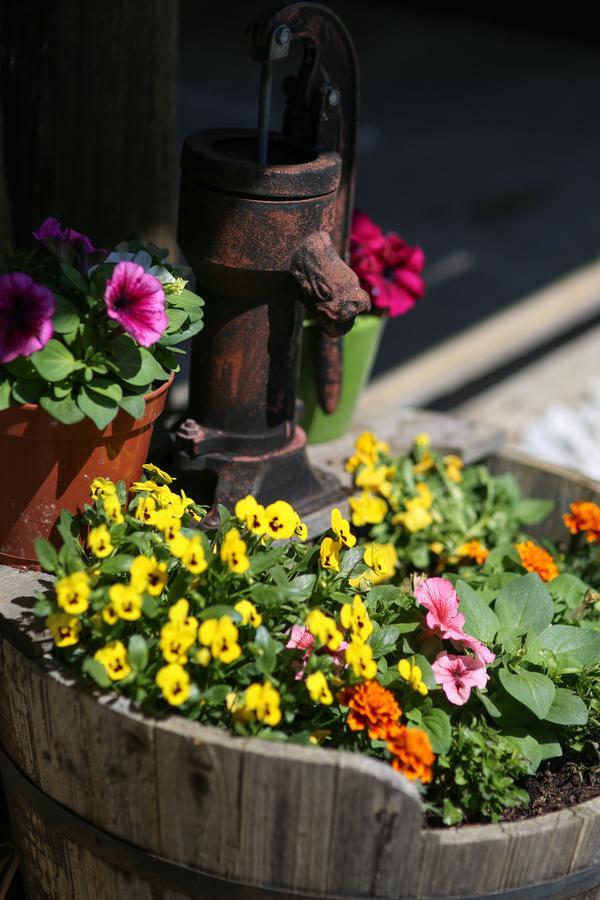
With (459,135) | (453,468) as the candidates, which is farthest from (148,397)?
(459,135)

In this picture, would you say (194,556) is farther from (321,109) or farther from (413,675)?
(321,109)

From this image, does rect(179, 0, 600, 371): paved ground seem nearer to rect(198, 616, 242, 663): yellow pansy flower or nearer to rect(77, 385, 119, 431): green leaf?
rect(77, 385, 119, 431): green leaf

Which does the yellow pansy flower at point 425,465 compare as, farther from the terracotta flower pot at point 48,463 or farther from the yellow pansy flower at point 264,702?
the yellow pansy flower at point 264,702

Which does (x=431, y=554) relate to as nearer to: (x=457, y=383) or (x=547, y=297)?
(x=457, y=383)

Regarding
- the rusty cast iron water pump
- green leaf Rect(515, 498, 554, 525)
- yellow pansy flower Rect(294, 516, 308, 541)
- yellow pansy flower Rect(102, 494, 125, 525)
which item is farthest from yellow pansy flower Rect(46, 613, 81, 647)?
green leaf Rect(515, 498, 554, 525)

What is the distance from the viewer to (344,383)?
223cm

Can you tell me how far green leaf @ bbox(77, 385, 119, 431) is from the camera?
1.47 m

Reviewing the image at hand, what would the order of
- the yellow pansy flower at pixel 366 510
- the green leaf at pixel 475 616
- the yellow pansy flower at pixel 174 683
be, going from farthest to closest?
1. the yellow pansy flower at pixel 366 510
2. the green leaf at pixel 475 616
3. the yellow pansy flower at pixel 174 683

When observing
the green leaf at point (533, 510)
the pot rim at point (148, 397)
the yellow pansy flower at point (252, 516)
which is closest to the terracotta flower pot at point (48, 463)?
the pot rim at point (148, 397)

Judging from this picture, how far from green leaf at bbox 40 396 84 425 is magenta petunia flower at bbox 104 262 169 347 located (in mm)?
124

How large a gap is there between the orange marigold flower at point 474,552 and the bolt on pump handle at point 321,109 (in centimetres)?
40

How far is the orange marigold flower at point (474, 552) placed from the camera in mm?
2023

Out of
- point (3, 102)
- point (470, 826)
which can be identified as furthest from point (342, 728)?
point (3, 102)

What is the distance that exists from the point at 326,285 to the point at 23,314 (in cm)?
45
